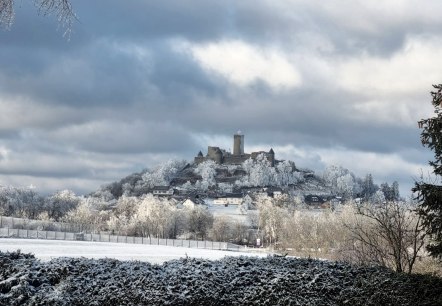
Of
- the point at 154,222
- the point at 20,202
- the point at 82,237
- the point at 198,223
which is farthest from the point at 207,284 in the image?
the point at 20,202


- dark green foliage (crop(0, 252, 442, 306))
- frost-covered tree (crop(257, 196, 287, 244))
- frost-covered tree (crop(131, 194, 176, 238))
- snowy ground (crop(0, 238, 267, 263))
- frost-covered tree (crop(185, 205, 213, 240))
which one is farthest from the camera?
frost-covered tree (crop(185, 205, 213, 240))

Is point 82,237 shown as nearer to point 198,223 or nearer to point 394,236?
point 394,236

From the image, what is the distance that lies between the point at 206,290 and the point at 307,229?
72.9 m

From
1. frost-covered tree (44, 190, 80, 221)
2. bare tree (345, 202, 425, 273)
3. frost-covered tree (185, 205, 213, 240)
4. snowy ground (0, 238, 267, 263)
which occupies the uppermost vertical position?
frost-covered tree (44, 190, 80, 221)

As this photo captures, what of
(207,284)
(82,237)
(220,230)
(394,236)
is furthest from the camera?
(220,230)

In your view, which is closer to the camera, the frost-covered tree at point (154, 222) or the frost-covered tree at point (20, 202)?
the frost-covered tree at point (154, 222)

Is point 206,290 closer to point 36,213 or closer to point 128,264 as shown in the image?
point 128,264

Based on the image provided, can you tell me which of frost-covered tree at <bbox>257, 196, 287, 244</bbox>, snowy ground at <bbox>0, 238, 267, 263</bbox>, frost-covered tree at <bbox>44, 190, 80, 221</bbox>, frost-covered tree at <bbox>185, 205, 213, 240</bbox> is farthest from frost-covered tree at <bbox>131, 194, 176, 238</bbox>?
snowy ground at <bbox>0, 238, 267, 263</bbox>

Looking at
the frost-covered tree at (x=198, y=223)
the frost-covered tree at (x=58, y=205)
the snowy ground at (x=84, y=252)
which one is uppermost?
the frost-covered tree at (x=58, y=205)

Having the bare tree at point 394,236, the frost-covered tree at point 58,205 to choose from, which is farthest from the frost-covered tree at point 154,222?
the bare tree at point 394,236

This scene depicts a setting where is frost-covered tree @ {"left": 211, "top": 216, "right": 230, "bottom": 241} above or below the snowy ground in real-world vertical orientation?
above

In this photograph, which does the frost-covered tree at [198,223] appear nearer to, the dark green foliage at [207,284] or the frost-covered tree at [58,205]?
the frost-covered tree at [58,205]

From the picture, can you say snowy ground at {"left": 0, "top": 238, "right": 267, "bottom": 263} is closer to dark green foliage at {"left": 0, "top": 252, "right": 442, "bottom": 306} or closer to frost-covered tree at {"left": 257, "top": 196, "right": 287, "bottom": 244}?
dark green foliage at {"left": 0, "top": 252, "right": 442, "bottom": 306}

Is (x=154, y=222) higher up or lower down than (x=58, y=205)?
lower down
